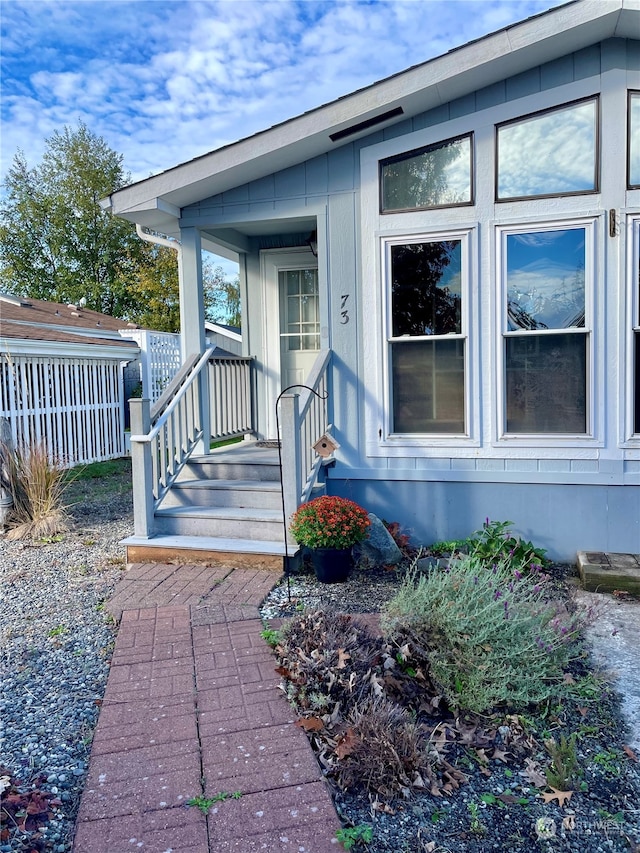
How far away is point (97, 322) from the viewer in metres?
16.1

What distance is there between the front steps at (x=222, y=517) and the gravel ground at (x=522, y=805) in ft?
7.56

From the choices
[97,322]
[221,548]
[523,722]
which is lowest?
[523,722]

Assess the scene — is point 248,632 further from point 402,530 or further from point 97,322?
point 97,322

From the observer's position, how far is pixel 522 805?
2.28 m

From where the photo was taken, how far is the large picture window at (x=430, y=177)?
17.4 ft

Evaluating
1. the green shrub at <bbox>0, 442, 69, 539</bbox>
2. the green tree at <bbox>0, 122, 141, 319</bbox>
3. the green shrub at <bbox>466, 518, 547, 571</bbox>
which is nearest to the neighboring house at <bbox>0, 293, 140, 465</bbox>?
the green shrub at <bbox>0, 442, 69, 539</bbox>

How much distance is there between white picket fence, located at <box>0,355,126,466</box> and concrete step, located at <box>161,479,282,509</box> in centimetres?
330

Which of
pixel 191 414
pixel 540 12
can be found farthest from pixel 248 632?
pixel 540 12

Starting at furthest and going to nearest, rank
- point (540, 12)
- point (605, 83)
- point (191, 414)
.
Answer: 1. point (191, 414)
2. point (605, 83)
3. point (540, 12)

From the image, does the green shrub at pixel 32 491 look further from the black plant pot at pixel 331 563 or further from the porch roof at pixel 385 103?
the black plant pot at pixel 331 563

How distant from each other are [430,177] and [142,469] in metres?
3.54

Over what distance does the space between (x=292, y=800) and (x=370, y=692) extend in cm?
70

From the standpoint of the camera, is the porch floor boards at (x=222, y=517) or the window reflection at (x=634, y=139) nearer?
the porch floor boards at (x=222, y=517)

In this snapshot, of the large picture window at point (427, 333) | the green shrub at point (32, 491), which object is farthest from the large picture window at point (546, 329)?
the green shrub at point (32, 491)
